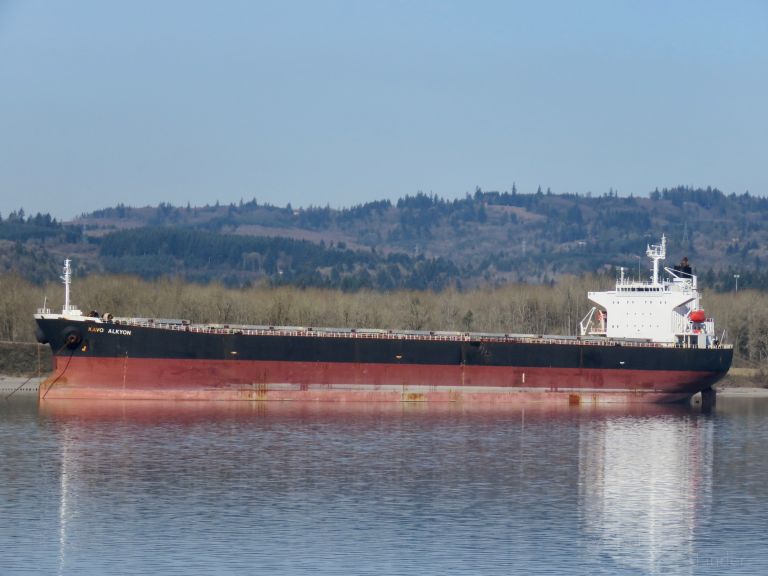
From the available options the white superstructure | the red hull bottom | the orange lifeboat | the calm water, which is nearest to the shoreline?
the white superstructure

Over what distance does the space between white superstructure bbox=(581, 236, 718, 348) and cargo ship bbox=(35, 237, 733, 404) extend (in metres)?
0.05

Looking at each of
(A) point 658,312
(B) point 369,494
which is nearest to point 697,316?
(A) point 658,312

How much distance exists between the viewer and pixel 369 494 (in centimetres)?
2875

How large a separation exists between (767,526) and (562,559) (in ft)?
18.0

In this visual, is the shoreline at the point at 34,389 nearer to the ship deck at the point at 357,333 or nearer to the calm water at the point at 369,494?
the ship deck at the point at 357,333

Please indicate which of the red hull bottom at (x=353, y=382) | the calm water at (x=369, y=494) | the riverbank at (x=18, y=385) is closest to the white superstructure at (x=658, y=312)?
the red hull bottom at (x=353, y=382)

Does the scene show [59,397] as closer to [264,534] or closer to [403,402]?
[403,402]

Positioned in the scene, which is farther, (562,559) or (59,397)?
(59,397)

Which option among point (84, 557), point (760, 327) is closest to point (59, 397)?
point (84, 557)

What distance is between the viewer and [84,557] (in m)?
22.7

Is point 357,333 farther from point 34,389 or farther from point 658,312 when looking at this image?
point 34,389

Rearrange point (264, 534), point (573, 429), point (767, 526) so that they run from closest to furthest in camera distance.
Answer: point (264, 534) → point (767, 526) → point (573, 429)

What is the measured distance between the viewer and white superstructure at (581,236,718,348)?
179 ft

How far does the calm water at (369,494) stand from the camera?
75.5ft
